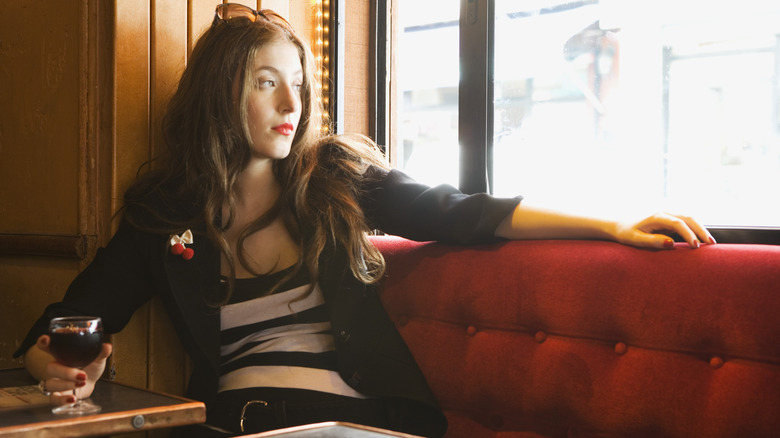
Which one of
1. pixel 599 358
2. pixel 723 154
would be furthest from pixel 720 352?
pixel 723 154

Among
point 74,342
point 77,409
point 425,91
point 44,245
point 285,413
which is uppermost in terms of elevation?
point 425,91

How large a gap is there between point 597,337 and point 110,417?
3.07ft

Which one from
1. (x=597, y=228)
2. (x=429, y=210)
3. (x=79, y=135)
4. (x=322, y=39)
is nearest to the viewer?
(x=597, y=228)

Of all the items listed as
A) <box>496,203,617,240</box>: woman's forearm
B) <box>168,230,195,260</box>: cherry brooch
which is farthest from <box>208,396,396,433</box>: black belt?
<box>496,203,617,240</box>: woman's forearm

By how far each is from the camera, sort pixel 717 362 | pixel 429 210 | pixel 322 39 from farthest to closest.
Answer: pixel 322 39, pixel 429 210, pixel 717 362

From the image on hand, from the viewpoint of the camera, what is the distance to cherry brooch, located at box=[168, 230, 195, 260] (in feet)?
5.36

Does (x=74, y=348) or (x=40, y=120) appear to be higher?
(x=40, y=120)

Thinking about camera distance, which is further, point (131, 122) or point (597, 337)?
point (131, 122)

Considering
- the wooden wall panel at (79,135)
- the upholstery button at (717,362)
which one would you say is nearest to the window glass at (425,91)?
the wooden wall panel at (79,135)

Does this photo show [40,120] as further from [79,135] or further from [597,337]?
[597,337]

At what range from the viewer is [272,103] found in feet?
5.53

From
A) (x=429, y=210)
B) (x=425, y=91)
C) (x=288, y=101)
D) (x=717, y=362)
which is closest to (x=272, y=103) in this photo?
(x=288, y=101)

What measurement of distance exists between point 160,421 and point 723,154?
153 cm

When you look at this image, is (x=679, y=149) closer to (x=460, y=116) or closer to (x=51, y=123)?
(x=460, y=116)
